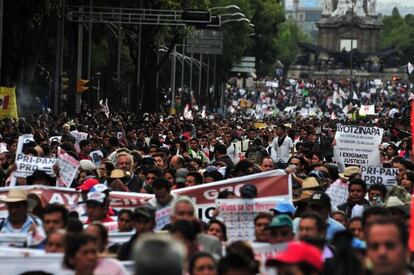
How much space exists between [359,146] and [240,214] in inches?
444

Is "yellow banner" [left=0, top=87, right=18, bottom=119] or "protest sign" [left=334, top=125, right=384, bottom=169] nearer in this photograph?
"protest sign" [left=334, top=125, right=384, bottom=169]

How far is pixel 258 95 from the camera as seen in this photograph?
5290 inches

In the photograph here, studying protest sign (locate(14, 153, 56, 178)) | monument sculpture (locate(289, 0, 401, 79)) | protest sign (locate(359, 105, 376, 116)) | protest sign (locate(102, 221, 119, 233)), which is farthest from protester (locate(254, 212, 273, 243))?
monument sculpture (locate(289, 0, 401, 79))

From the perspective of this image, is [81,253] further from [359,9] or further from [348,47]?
[359,9]

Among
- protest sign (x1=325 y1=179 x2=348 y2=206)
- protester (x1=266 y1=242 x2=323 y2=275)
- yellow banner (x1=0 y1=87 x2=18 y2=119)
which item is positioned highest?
protester (x1=266 y1=242 x2=323 y2=275)

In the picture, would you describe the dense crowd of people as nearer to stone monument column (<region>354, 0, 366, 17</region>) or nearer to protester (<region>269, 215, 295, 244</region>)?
protester (<region>269, 215, 295, 244</region>)

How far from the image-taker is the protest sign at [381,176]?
19672 millimetres

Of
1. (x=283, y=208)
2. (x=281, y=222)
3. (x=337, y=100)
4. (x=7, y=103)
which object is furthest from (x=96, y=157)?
(x=337, y=100)

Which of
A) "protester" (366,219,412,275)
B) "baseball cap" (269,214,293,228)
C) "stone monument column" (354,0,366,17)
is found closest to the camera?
"protester" (366,219,412,275)

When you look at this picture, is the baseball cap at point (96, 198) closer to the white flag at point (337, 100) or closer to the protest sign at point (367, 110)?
the protest sign at point (367, 110)

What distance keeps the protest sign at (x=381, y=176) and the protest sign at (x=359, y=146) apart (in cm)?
433

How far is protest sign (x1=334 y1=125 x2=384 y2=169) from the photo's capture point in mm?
24484

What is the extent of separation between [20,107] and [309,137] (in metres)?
21.9

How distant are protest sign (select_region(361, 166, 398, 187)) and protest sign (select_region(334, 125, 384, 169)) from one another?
4326 mm
